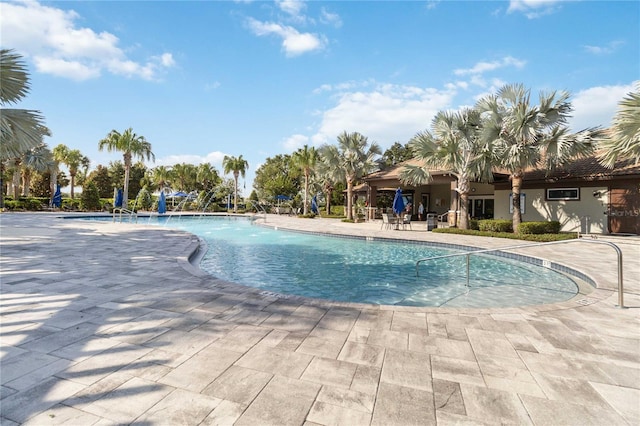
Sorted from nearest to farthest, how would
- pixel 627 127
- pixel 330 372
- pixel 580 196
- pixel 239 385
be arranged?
pixel 239 385 < pixel 330 372 < pixel 627 127 < pixel 580 196

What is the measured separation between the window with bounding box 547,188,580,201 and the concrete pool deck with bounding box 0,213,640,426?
1448 centimetres

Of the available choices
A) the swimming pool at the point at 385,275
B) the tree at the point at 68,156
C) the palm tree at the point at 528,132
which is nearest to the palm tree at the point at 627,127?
the palm tree at the point at 528,132

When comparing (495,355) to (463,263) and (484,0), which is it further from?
(484,0)

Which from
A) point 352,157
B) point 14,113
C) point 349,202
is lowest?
point 349,202

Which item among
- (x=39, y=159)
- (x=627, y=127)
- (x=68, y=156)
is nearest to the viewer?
(x=627, y=127)

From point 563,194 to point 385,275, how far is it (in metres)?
15.1

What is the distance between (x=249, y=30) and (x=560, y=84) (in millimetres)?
14074

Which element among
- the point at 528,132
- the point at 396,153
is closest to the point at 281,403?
the point at 528,132

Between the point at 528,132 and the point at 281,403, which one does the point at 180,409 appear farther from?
the point at 528,132

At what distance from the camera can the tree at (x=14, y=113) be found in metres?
8.16

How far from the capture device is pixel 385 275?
8.09 meters

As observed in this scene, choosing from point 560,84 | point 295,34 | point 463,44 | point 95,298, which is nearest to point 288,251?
point 95,298

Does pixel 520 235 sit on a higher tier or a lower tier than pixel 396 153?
lower

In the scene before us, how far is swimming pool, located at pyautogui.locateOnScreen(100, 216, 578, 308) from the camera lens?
20.7 ft
